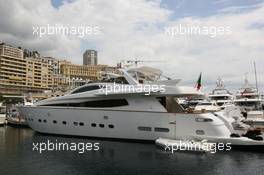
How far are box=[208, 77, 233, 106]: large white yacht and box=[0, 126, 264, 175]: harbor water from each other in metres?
31.8

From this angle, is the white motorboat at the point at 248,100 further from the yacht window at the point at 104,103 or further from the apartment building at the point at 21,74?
the apartment building at the point at 21,74

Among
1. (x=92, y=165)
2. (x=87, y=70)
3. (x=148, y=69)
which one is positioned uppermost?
(x=87, y=70)

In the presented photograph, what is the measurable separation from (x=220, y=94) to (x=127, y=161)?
127 feet

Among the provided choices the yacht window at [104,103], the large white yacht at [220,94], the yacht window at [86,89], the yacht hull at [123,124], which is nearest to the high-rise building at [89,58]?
the large white yacht at [220,94]

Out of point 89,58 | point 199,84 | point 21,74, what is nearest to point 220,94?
point 199,84

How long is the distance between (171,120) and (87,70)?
119 metres

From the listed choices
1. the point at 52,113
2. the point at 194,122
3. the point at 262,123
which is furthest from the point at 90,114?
the point at 262,123

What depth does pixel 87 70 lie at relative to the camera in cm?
13775

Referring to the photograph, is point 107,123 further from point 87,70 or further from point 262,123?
point 87,70

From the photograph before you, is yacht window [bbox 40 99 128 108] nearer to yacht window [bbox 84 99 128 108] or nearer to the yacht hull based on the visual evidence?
yacht window [bbox 84 99 128 108]

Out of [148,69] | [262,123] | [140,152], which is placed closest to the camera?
[140,152]

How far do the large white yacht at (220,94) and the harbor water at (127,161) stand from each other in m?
31.8

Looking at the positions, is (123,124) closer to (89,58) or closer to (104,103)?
(104,103)

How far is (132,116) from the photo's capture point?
22.8 meters
